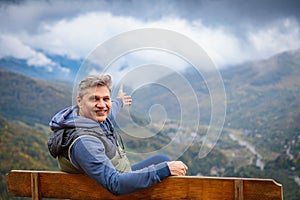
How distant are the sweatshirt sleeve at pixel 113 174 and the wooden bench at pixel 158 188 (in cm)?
6

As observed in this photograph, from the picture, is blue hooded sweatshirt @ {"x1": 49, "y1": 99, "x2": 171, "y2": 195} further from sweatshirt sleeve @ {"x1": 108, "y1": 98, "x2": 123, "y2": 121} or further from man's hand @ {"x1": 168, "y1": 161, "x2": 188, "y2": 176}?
sweatshirt sleeve @ {"x1": 108, "y1": 98, "x2": 123, "y2": 121}

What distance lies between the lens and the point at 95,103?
173 centimetres

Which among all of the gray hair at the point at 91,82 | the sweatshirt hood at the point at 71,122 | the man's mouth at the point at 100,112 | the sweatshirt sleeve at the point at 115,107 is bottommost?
the sweatshirt hood at the point at 71,122

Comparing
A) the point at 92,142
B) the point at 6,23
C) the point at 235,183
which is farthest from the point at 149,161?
the point at 6,23

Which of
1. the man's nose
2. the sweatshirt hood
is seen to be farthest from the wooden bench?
the man's nose

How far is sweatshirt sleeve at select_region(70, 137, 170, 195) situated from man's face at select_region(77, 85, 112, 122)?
27 centimetres

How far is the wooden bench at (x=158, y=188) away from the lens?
135 centimetres

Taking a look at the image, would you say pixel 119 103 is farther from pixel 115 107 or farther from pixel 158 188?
pixel 158 188

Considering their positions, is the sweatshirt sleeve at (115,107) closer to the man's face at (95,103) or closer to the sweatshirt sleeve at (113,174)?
the man's face at (95,103)

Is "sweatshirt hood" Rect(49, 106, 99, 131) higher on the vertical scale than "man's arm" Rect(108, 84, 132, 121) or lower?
lower

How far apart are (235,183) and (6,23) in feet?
61.4

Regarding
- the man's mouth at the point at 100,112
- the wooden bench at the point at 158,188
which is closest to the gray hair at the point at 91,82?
the man's mouth at the point at 100,112

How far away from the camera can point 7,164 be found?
19328 millimetres

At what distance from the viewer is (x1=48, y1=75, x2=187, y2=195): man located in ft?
4.79
